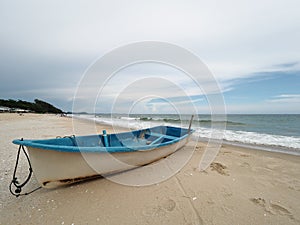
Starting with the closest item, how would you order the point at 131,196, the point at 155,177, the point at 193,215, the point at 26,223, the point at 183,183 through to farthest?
the point at 26,223 < the point at 193,215 < the point at 131,196 < the point at 183,183 < the point at 155,177

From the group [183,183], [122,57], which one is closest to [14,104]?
[122,57]

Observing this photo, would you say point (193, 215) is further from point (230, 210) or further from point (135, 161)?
point (135, 161)

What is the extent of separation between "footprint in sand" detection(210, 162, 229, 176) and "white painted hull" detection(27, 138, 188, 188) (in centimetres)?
258

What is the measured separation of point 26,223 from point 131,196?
1630 mm

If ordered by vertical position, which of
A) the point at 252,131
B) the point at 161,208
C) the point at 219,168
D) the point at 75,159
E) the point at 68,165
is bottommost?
the point at 161,208

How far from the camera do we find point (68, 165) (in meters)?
2.74

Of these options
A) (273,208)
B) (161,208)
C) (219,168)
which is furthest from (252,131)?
(161,208)

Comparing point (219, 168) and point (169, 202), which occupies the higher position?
point (219, 168)

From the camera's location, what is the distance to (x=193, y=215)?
243 cm

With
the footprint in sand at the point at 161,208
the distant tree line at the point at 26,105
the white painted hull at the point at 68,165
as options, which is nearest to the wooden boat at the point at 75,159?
the white painted hull at the point at 68,165

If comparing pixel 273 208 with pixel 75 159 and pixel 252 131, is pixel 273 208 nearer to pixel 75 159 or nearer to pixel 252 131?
pixel 75 159

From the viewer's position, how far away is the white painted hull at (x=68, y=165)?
2.59 m

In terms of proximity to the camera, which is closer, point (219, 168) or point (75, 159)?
point (75, 159)

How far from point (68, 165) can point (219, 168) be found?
3888 millimetres
